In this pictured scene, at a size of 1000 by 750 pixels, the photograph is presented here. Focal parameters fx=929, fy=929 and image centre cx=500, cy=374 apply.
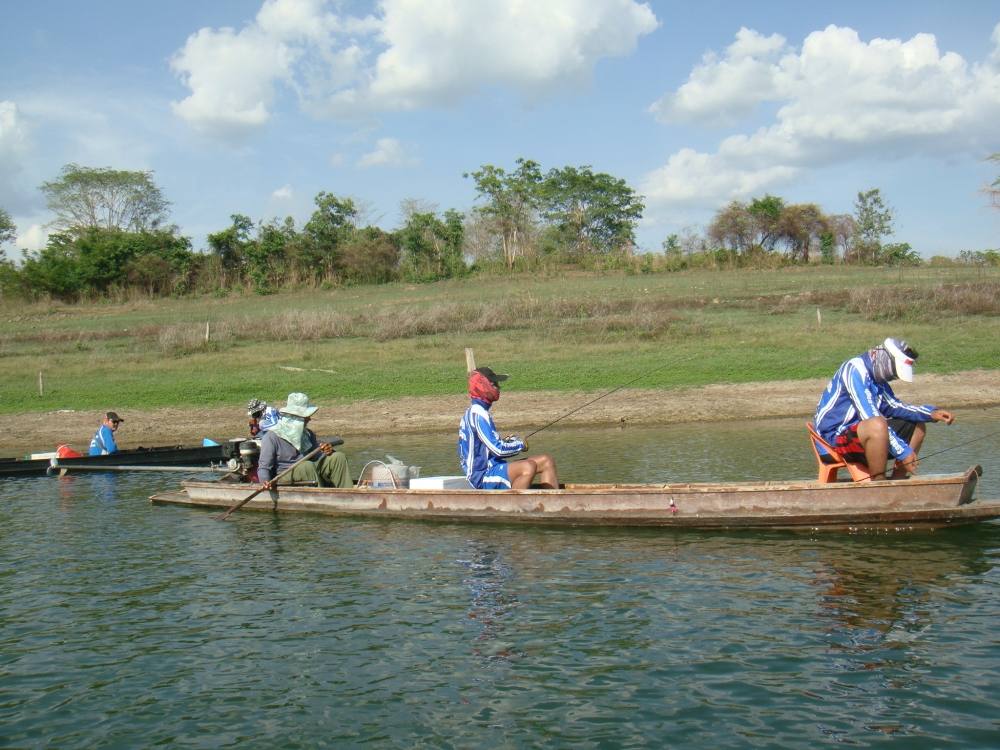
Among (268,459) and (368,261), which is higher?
(368,261)

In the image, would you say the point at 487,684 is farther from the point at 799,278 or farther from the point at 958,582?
the point at 799,278

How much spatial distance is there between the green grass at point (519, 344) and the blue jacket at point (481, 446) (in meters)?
11.9

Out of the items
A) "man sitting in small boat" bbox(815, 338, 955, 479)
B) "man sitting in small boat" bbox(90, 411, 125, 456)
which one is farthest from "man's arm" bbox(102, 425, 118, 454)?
"man sitting in small boat" bbox(815, 338, 955, 479)

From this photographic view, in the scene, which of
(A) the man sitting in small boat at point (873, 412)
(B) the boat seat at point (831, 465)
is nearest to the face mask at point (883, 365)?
(A) the man sitting in small boat at point (873, 412)

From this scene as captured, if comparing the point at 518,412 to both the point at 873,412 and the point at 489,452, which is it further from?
the point at 873,412

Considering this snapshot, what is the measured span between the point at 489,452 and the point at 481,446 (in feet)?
0.46

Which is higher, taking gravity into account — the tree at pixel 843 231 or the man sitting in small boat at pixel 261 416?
the tree at pixel 843 231

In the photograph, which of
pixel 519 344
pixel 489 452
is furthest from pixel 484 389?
pixel 519 344

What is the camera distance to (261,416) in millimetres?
15953

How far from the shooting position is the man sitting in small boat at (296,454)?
13461 mm

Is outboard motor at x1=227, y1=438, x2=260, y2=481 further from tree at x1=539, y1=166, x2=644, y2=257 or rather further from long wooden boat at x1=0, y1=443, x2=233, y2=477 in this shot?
tree at x1=539, y1=166, x2=644, y2=257

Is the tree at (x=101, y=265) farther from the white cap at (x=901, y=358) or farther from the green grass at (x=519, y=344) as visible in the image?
the white cap at (x=901, y=358)

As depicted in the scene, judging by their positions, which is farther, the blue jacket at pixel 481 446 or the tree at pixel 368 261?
the tree at pixel 368 261

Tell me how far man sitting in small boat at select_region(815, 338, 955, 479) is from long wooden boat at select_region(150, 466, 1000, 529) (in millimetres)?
349
